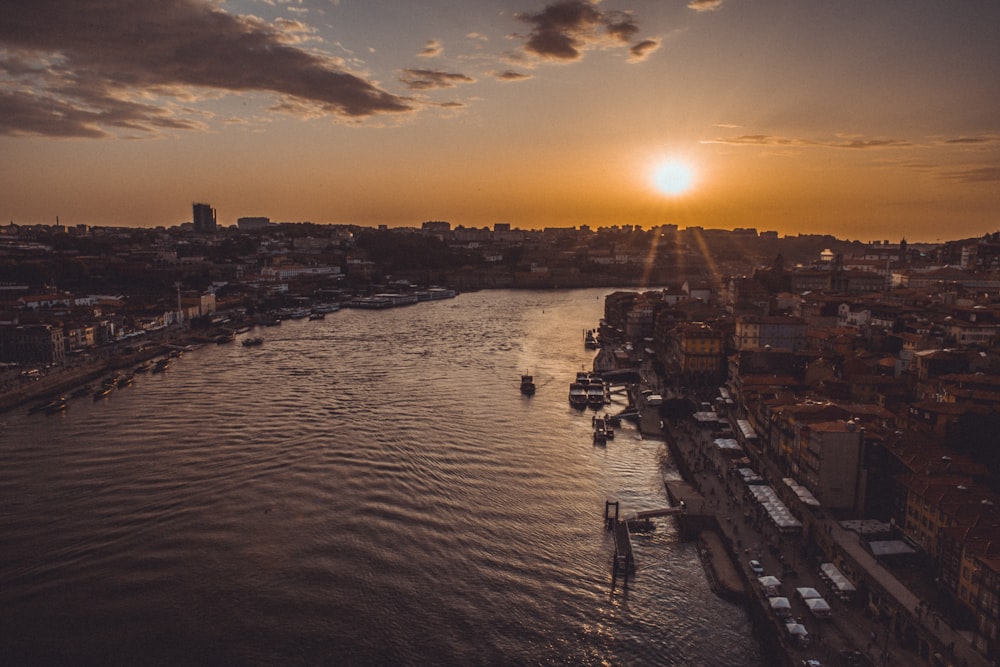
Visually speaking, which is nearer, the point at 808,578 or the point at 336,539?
the point at 808,578

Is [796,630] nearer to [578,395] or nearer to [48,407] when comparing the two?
[578,395]

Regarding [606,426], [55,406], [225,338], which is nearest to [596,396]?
[606,426]

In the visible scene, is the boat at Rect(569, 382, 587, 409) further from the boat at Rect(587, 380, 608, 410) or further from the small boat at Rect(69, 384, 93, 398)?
the small boat at Rect(69, 384, 93, 398)

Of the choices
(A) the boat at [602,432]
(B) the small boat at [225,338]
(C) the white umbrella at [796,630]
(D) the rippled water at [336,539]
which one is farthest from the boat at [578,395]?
(B) the small boat at [225,338]

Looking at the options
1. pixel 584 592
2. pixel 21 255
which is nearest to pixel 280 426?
pixel 584 592

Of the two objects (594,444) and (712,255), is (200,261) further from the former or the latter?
(712,255)

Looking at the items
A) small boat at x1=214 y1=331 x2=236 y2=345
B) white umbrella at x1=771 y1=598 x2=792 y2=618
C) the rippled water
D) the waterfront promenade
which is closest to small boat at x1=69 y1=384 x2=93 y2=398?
the rippled water

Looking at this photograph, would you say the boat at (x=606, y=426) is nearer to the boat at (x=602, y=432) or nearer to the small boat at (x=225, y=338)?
the boat at (x=602, y=432)
